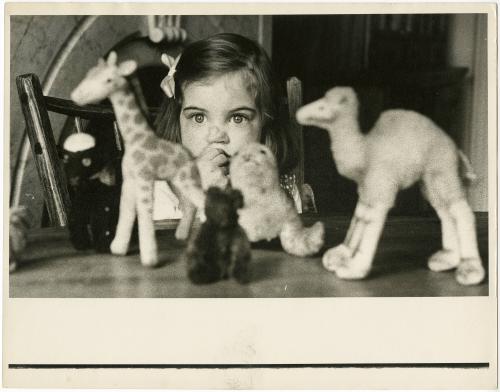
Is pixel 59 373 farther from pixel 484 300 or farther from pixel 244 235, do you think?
pixel 484 300

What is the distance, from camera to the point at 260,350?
0.76 m

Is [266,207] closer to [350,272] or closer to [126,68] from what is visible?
[350,272]

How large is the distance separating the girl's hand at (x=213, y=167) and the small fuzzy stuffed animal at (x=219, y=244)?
0.10 feet

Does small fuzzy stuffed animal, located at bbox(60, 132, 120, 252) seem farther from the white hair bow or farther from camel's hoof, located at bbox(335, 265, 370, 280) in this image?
camel's hoof, located at bbox(335, 265, 370, 280)

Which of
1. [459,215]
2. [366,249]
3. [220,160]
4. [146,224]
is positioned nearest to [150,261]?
[146,224]

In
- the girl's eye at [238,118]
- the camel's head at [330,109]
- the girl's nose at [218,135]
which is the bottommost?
the girl's nose at [218,135]

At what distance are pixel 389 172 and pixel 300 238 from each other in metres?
0.13

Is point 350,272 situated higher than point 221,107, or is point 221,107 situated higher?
point 221,107

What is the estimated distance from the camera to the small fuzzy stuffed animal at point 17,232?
77 centimetres

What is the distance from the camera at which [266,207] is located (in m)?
0.75

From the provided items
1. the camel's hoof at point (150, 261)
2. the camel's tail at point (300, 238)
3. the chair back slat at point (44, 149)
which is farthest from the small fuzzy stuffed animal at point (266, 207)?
the chair back slat at point (44, 149)

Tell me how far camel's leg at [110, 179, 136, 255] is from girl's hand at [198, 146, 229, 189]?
0.08 m

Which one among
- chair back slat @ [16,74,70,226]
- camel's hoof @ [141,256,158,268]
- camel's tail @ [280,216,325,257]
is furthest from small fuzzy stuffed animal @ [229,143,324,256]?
chair back slat @ [16,74,70,226]

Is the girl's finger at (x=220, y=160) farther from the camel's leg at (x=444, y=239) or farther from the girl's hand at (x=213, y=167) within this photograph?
the camel's leg at (x=444, y=239)
